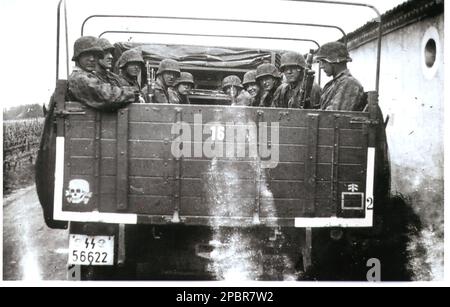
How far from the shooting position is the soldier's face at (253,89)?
510 centimetres

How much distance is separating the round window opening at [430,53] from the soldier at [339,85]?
2.58 meters

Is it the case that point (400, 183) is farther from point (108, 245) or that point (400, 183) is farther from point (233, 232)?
point (108, 245)

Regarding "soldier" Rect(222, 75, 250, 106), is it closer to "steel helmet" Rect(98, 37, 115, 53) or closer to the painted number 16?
"steel helmet" Rect(98, 37, 115, 53)

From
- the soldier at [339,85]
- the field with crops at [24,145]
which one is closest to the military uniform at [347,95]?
the soldier at [339,85]

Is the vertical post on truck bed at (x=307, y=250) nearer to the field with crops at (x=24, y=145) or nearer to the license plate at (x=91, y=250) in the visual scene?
the license plate at (x=91, y=250)

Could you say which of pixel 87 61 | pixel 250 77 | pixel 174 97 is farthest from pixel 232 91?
pixel 87 61

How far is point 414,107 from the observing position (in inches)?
232

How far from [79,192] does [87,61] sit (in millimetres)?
1107

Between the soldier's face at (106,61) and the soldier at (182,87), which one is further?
the soldier at (182,87)
